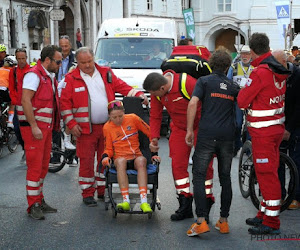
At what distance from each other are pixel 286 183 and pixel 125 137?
199 cm

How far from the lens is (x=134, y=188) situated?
7008 millimetres

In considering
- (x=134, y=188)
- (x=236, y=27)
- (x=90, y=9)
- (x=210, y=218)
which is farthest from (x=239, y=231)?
(x=236, y=27)

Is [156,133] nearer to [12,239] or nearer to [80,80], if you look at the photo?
[80,80]

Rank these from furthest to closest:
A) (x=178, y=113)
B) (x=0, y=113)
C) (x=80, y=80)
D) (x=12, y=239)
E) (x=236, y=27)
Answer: (x=236, y=27), (x=0, y=113), (x=80, y=80), (x=178, y=113), (x=12, y=239)

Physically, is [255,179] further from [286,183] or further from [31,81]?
[31,81]

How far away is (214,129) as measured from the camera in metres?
6.11

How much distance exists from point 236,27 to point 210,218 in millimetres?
59439

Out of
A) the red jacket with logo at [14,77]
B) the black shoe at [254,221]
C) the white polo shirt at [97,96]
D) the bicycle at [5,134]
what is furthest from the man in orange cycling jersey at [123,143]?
the bicycle at [5,134]

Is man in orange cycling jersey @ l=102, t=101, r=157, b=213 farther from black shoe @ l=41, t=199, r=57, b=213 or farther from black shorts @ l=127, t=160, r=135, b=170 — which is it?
black shoe @ l=41, t=199, r=57, b=213

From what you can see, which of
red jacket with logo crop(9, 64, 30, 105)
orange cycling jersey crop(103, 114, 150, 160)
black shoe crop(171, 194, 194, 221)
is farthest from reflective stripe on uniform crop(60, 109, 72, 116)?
red jacket with logo crop(9, 64, 30, 105)

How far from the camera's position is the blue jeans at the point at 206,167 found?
6152 millimetres

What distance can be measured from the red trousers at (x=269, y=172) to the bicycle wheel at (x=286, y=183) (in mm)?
567

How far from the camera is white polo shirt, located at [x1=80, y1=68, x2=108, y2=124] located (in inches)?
299

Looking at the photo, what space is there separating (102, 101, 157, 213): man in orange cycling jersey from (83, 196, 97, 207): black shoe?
0.75 m
